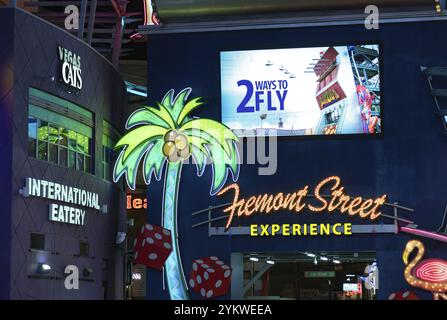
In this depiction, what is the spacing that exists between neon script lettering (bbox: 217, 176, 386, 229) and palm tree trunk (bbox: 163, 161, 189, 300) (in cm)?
174

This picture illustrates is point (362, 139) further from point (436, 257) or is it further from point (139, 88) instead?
point (139, 88)

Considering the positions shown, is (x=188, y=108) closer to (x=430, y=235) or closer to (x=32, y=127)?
(x=32, y=127)

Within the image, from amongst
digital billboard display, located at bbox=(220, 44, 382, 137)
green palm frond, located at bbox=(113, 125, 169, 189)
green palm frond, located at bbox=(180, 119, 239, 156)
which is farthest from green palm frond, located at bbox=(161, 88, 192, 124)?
digital billboard display, located at bbox=(220, 44, 382, 137)

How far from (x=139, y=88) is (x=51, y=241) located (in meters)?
24.7

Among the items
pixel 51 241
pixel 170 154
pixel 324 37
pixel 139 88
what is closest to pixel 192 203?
pixel 170 154

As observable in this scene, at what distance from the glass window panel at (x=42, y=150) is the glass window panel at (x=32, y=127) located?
0.63 meters

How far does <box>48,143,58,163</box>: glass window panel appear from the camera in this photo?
3103 cm

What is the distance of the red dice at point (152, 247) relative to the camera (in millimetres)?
30312

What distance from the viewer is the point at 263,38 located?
31.7m

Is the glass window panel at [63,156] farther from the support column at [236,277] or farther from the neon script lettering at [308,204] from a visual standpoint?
the support column at [236,277]

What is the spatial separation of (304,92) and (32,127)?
32.6 feet

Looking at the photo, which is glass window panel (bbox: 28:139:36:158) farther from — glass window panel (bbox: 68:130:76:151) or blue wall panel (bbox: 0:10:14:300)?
glass window panel (bbox: 68:130:76:151)
